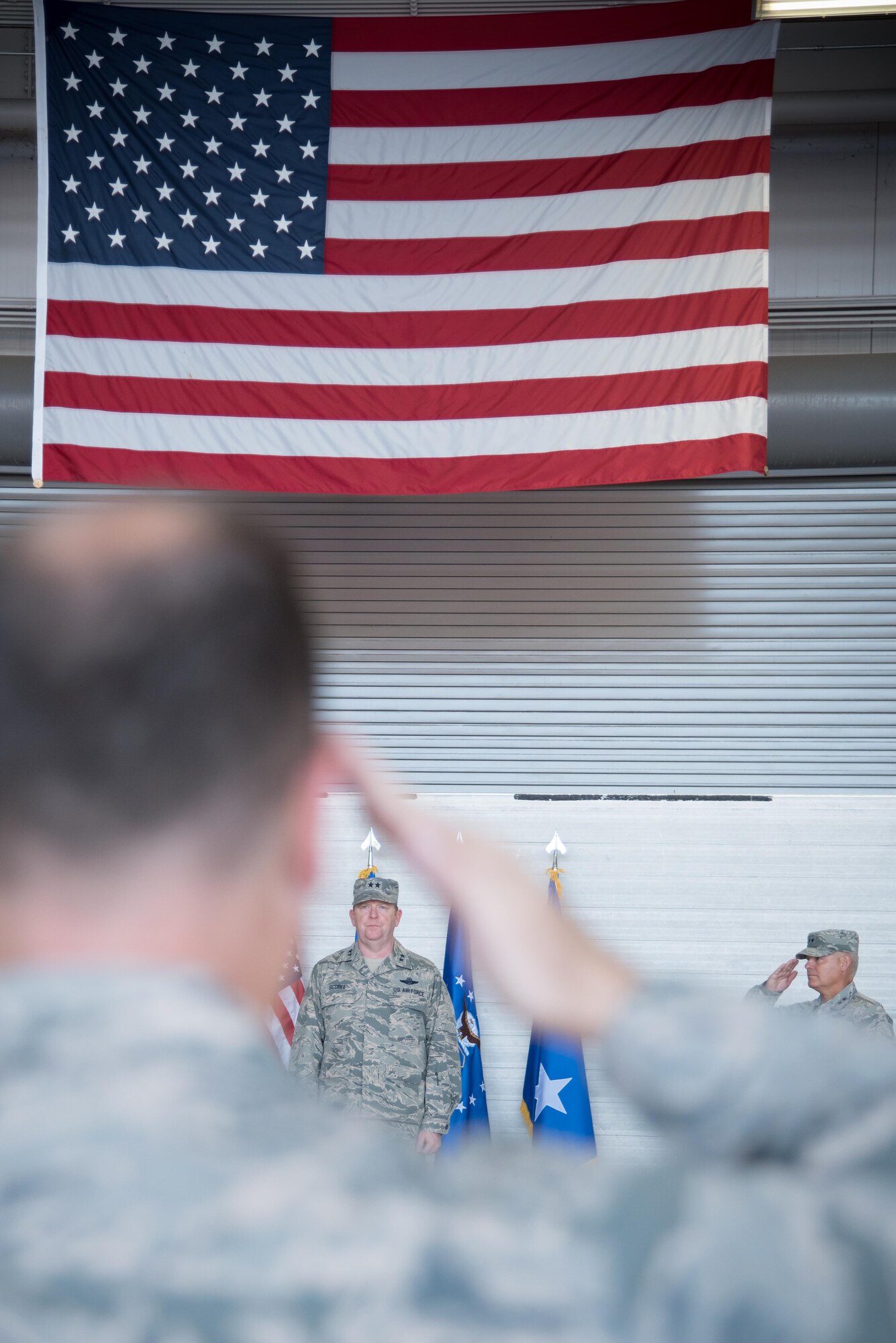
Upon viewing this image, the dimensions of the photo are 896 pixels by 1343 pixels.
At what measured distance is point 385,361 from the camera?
562cm

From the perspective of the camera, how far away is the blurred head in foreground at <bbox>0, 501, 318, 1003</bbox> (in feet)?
1.73

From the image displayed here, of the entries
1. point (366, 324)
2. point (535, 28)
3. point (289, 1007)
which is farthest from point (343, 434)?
point (289, 1007)

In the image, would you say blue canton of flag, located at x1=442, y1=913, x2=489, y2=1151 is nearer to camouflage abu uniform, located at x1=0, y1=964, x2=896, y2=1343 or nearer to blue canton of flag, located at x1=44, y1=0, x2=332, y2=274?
blue canton of flag, located at x1=44, y1=0, x2=332, y2=274

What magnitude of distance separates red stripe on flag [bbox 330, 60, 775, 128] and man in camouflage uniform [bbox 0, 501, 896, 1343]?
18.5ft

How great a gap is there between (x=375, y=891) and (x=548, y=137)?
374 centimetres

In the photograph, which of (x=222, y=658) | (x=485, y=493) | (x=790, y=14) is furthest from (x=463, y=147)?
(x=222, y=658)

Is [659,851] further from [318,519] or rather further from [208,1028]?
[208,1028]

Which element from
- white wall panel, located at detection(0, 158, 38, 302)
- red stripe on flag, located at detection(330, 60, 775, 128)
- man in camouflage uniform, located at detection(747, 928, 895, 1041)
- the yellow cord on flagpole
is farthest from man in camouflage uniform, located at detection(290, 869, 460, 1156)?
white wall panel, located at detection(0, 158, 38, 302)

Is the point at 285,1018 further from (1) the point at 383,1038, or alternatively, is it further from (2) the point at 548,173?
(2) the point at 548,173

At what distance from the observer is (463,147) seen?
5.64 metres

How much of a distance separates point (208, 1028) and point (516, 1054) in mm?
6383

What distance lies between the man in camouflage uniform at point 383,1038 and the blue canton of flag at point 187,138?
3396 mm

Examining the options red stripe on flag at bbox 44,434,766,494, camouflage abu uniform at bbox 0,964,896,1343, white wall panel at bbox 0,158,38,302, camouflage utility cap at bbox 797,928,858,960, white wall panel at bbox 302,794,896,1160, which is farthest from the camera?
white wall panel at bbox 0,158,38,302

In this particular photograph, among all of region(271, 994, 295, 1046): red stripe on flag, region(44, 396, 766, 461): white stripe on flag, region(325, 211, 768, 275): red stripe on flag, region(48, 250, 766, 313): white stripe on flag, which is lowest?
region(271, 994, 295, 1046): red stripe on flag
